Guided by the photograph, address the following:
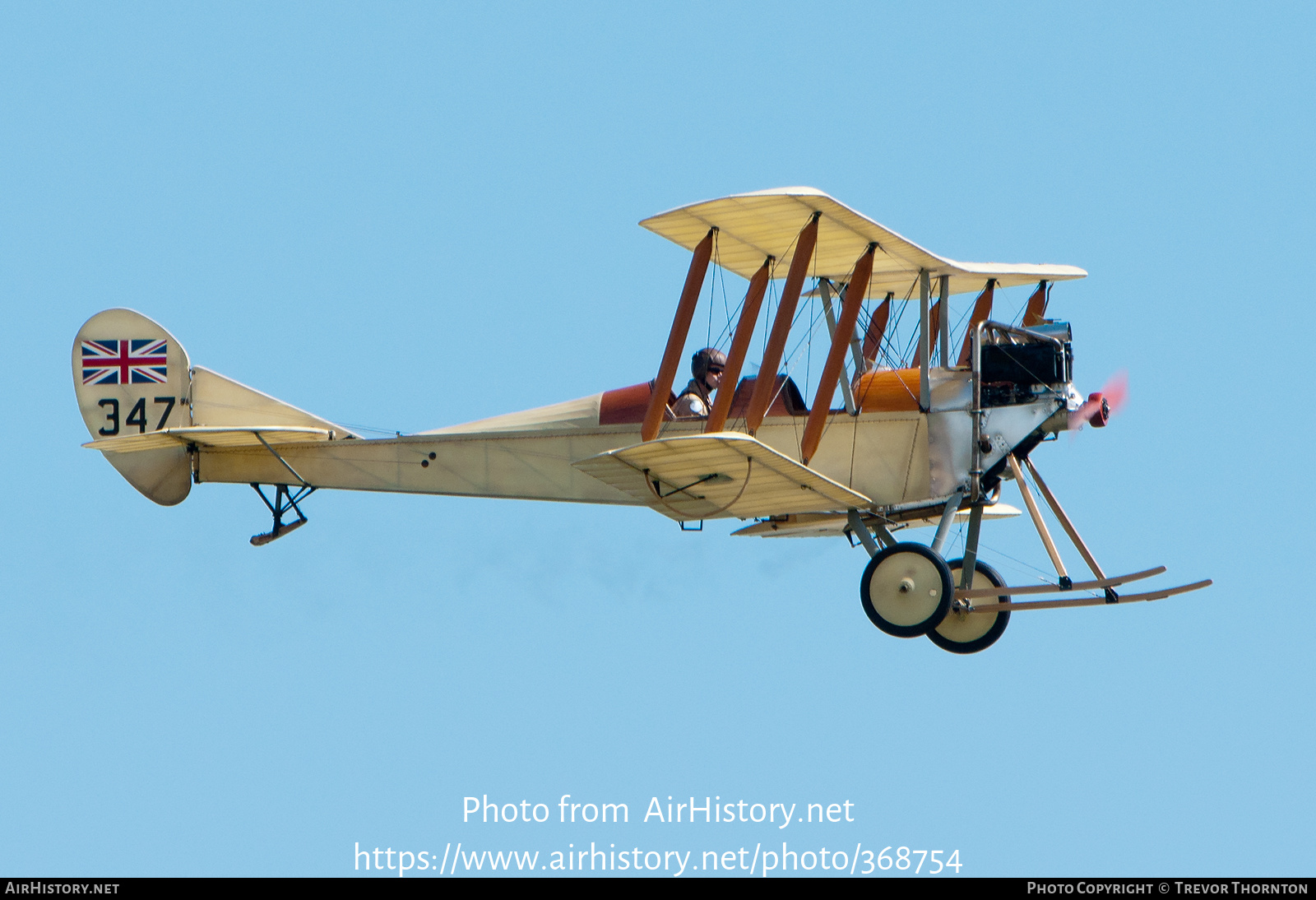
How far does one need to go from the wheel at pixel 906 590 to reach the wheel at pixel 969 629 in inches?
47.4

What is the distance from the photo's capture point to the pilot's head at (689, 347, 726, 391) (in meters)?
16.3

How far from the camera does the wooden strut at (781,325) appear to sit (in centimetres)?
1466

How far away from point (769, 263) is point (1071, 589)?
3.69 metres

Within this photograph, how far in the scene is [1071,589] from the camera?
48.9ft

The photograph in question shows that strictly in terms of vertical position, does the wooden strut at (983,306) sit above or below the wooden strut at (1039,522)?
above

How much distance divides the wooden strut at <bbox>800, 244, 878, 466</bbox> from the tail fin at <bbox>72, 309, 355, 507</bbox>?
17.1 feet

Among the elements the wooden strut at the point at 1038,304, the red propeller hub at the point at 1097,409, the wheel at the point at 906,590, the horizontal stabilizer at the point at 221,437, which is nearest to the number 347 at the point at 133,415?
the horizontal stabilizer at the point at 221,437

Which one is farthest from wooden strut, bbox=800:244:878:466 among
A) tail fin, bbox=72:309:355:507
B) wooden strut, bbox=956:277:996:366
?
tail fin, bbox=72:309:355:507

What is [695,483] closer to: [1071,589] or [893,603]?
[893,603]

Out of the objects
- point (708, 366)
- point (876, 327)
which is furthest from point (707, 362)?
point (876, 327)

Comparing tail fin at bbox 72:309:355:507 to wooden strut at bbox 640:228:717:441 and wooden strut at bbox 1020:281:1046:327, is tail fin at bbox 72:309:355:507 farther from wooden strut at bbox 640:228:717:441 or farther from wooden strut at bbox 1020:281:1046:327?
wooden strut at bbox 1020:281:1046:327

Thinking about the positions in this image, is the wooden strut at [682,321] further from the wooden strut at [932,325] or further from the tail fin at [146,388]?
the tail fin at [146,388]

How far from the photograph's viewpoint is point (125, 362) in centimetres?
1781
